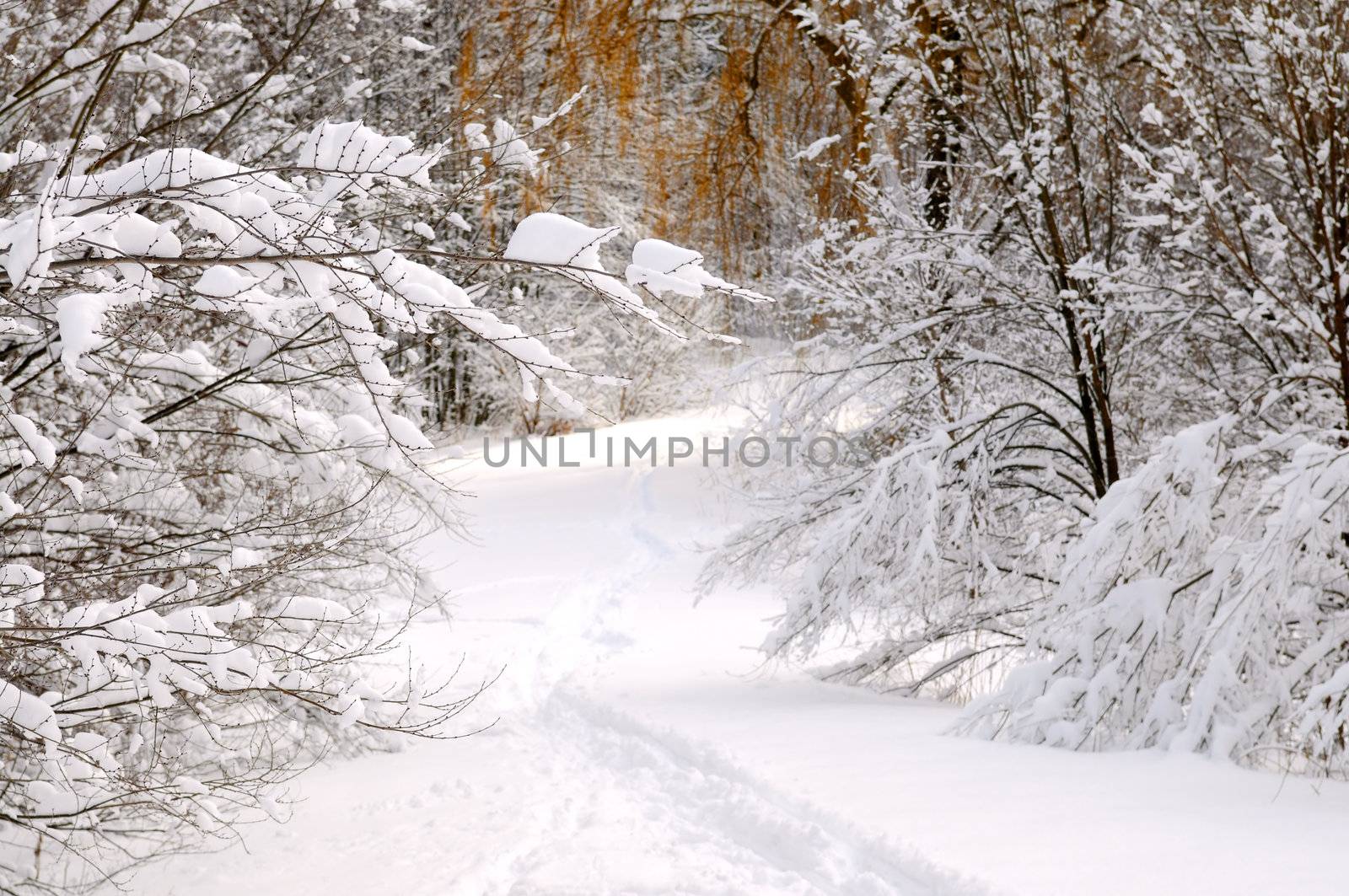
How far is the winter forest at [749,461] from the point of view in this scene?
279 centimetres

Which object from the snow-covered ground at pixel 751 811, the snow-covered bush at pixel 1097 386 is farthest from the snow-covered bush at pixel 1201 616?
the snow-covered ground at pixel 751 811

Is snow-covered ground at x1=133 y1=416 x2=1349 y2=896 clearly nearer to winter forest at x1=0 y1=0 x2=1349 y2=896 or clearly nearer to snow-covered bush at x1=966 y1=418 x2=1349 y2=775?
winter forest at x1=0 y1=0 x2=1349 y2=896

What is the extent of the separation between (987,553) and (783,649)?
1404mm

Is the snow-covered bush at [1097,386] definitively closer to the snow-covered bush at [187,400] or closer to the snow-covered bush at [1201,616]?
the snow-covered bush at [1201,616]

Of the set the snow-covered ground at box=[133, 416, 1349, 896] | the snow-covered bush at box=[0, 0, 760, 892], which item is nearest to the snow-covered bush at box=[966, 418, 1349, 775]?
the snow-covered ground at box=[133, 416, 1349, 896]

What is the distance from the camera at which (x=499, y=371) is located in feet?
54.8

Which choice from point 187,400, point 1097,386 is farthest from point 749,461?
point 187,400

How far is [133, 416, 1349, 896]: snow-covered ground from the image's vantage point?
375cm

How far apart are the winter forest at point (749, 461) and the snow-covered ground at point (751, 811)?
0.03m

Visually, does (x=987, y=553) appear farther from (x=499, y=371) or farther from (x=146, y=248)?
(x=499, y=371)

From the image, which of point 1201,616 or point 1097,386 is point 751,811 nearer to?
point 1201,616

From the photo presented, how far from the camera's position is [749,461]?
813 centimetres

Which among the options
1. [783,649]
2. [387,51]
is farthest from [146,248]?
[387,51]

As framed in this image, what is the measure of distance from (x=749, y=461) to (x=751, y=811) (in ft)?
11.8
